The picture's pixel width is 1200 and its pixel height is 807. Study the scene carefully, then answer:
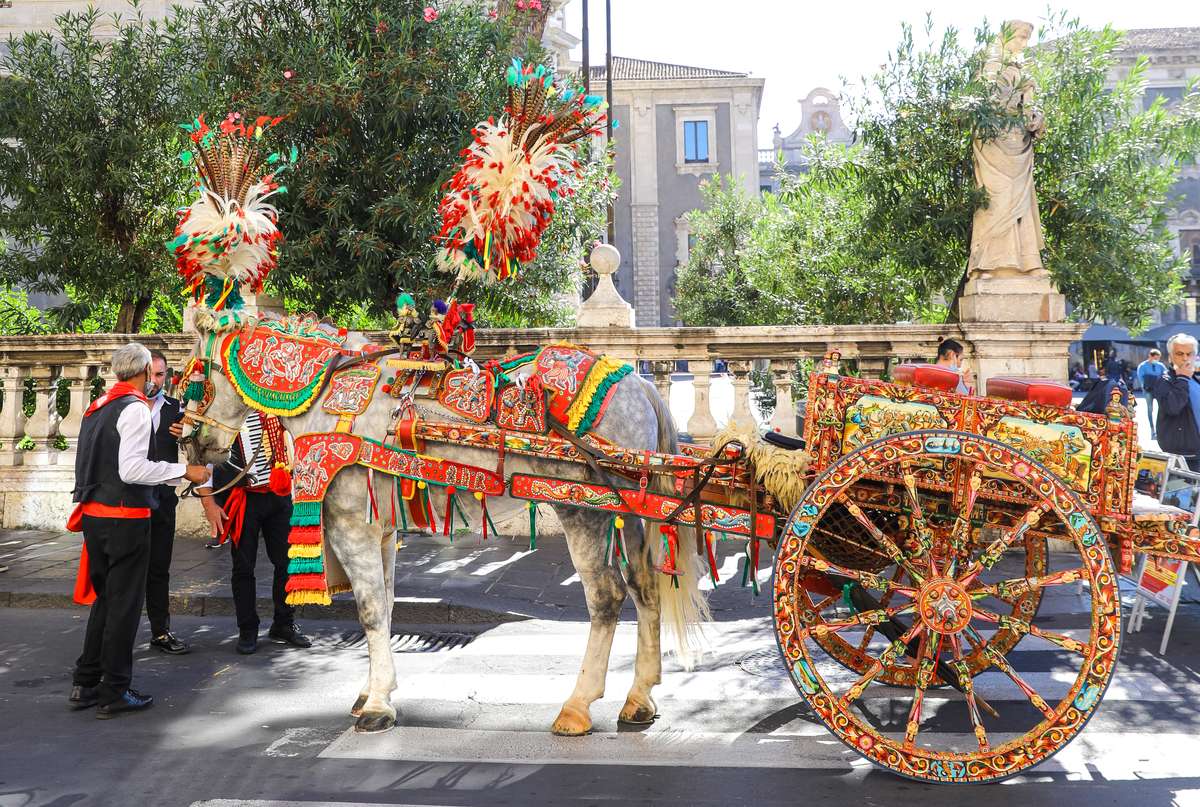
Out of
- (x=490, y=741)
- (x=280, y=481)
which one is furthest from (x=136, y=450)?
(x=490, y=741)

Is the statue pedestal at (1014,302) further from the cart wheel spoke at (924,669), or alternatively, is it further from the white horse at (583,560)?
the cart wheel spoke at (924,669)

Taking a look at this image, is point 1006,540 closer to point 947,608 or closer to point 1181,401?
point 947,608

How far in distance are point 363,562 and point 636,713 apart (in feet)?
5.30

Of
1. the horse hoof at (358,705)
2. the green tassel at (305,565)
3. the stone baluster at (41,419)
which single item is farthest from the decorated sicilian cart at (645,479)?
the stone baluster at (41,419)

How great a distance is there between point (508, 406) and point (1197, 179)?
45655 mm

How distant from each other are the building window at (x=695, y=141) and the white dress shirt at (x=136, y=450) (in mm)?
41219

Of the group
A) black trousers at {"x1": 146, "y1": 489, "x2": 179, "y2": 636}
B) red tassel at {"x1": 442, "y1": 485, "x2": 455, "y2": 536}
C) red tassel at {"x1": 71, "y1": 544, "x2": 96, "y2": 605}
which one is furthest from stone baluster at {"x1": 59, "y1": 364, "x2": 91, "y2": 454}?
red tassel at {"x1": 442, "y1": 485, "x2": 455, "y2": 536}

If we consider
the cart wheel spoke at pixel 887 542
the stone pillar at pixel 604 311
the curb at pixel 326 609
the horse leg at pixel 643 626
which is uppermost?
the stone pillar at pixel 604 311

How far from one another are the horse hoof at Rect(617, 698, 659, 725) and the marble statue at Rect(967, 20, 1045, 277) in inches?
239

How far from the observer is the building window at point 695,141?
148 ft

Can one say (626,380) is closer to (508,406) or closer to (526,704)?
(508,406)

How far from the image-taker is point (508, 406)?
17.3 feet

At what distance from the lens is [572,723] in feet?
16.8

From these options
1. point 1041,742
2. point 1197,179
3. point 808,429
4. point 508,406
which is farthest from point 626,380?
point 1197,179
